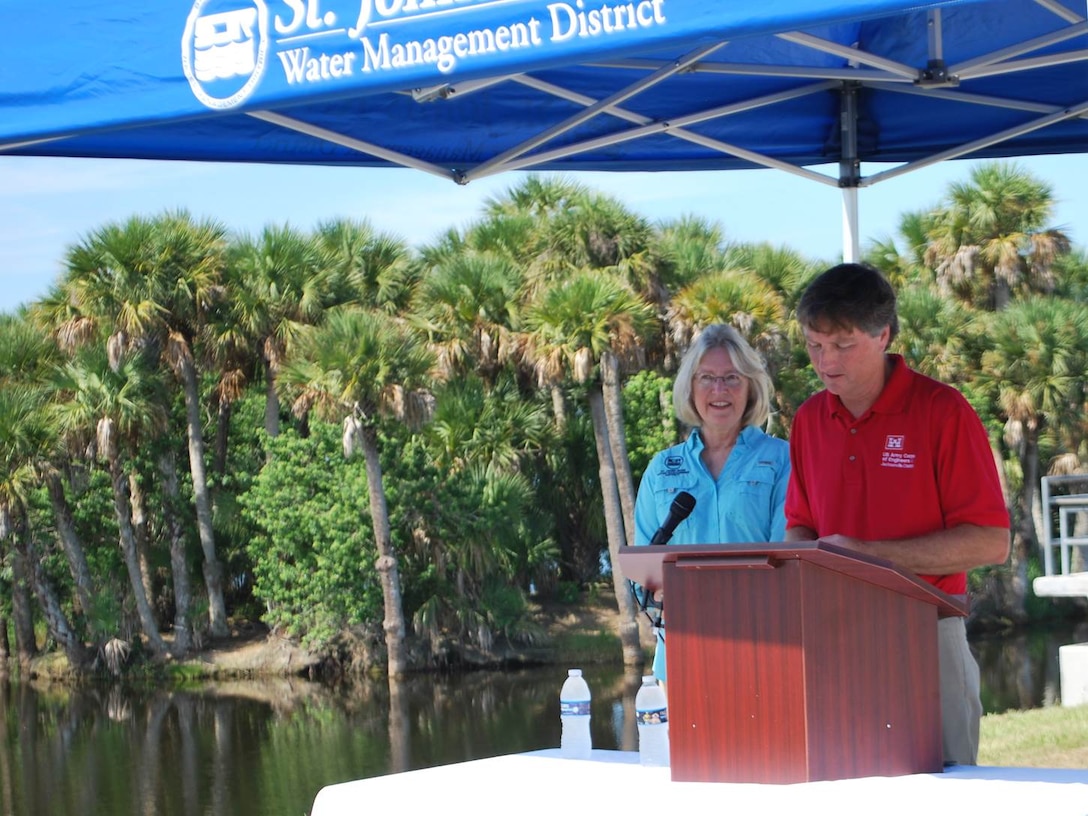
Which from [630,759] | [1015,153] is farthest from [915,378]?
[1015,153]

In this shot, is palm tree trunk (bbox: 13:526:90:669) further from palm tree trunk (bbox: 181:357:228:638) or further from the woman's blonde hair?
the woman's blonde hair

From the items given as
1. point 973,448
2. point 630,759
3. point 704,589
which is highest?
point 973,448

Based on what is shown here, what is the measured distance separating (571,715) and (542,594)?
28755mm

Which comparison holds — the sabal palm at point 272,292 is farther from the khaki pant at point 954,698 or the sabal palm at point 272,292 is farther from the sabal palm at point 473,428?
the khaki pant at point 954,698

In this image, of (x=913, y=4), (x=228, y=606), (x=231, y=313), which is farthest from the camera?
(x=228, y=606)

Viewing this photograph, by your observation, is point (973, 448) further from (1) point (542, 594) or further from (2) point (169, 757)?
(1) point (542, 594)

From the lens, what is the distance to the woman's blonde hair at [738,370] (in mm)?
3828

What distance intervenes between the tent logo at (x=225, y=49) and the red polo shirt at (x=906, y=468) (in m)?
1.28

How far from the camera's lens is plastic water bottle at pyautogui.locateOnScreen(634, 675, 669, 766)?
9.33 ft

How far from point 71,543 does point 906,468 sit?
2982 centimetres

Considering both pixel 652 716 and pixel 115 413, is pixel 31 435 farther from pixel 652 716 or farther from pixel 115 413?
pixel 652 716

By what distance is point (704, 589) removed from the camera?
239cm

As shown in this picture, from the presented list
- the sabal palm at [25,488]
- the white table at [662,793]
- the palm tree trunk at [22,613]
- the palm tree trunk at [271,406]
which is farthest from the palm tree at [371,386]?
the white table at [662,793]

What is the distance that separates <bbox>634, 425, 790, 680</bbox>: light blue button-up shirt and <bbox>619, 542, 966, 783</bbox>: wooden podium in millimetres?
1219
